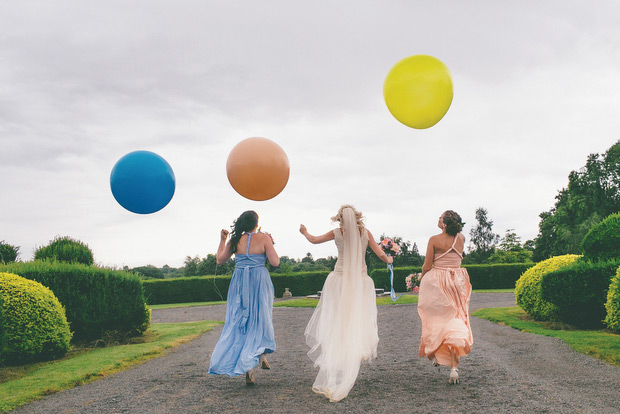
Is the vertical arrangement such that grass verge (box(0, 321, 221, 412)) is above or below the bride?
below

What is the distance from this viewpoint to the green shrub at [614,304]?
8888mm

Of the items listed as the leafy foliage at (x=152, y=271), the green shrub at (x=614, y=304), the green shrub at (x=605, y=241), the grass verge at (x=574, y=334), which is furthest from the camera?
the leafy foliage at (x=152, y=271)

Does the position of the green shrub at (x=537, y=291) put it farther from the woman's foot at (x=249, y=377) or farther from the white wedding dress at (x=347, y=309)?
the woman's foot at (x=249, y=377)

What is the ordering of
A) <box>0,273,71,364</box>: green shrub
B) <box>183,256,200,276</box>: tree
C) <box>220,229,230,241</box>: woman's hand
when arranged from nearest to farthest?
1. <box>220,229,230,241</box>: woman's hand
2. <box>0,273,71,364</box>: green shrub
3. <box>183,256,200,276</box>: tree

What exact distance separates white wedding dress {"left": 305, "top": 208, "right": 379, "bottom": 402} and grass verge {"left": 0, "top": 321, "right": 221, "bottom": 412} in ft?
10.7

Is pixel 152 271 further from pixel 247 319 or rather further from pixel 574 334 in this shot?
pixel 247 319

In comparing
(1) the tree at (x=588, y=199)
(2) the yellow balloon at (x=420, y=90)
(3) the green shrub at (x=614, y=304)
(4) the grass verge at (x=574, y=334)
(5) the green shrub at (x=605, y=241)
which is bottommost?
(4) the grass verge at (x=574, y=334)

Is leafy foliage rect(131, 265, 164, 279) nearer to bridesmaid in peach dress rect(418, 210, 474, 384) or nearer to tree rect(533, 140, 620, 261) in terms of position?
tree rect(533, 140, 620, 261)

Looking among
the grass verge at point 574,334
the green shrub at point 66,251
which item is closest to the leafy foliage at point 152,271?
the green shrub at point 66,251

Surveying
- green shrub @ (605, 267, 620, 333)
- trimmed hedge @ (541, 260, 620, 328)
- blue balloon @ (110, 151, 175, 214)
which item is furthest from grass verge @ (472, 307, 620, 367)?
blue balloon @ (110, 151, 175, 214)

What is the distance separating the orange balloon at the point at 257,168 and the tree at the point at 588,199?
39.3m

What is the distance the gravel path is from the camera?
4.64m

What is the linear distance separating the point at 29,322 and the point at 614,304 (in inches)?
412

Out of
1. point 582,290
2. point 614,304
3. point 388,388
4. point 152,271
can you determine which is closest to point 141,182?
point 388,388
